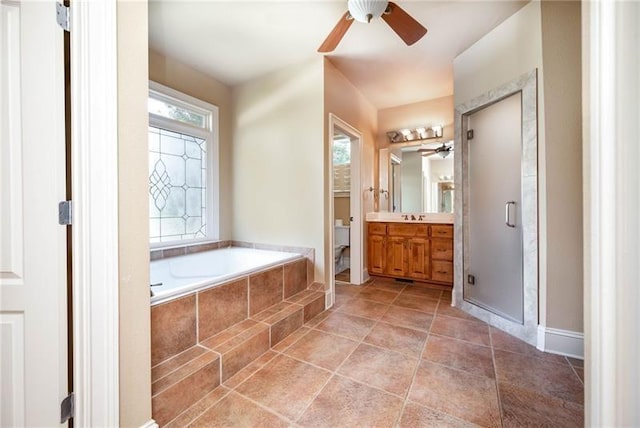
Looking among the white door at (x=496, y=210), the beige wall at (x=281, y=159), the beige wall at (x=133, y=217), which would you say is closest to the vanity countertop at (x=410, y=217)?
the white door at (x=496, y=210)

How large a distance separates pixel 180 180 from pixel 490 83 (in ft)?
11.0

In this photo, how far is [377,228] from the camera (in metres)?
3.58

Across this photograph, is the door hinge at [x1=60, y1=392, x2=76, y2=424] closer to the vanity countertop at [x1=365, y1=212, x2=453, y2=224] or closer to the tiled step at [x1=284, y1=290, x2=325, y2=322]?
the tiled step at [x1=284, y1=290, x2=325, y2=322]

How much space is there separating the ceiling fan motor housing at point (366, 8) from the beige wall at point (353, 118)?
3.39 ft

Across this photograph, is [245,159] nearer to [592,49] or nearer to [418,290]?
[418,290]

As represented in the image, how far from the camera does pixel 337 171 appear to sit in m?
4.55

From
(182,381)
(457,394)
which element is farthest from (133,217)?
(457,394)

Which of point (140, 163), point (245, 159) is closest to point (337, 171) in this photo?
point (245, 159)

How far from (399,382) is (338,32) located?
7.73 feet

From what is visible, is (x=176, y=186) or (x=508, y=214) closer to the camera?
(x=508, y=214)

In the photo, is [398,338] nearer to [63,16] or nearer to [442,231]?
[442,231]

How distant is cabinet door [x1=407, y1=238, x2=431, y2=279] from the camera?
10.7 feet

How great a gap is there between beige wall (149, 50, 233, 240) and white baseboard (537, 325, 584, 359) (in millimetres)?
3311

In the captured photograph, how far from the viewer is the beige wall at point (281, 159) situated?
8.68 ft
